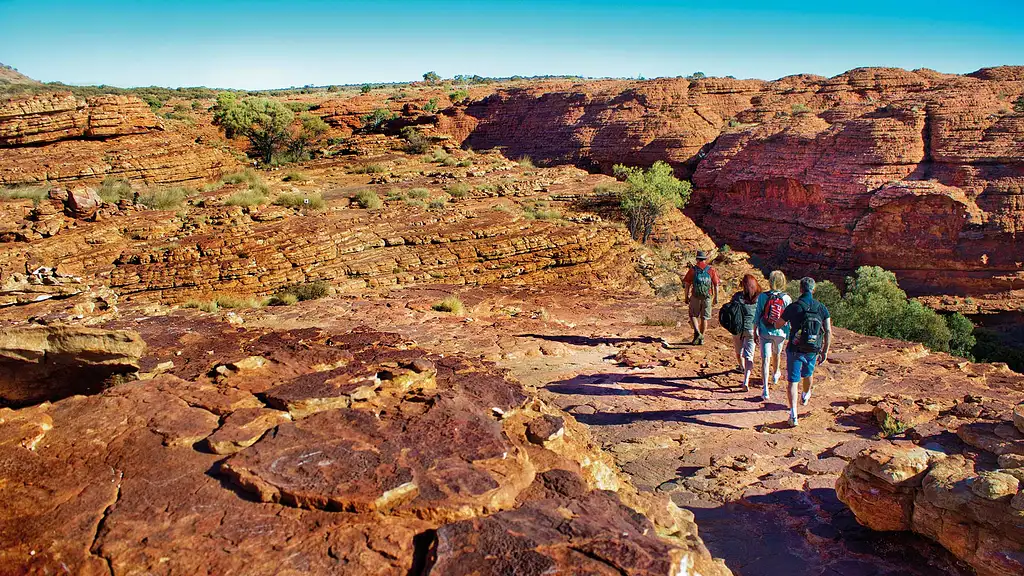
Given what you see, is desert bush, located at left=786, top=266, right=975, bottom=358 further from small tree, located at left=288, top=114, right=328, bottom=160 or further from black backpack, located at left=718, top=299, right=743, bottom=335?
small tree, located at left=288, top=114, right=328, bottom=160

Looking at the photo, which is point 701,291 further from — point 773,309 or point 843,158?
point 843,158

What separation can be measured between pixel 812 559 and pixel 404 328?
6.32 metres

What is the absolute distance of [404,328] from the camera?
29.1 feet

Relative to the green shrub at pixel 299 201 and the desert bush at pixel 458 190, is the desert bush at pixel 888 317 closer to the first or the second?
the desert bush at pixel 458 190

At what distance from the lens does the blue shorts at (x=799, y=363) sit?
569 centimetres

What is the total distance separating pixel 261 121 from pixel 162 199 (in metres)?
14.2

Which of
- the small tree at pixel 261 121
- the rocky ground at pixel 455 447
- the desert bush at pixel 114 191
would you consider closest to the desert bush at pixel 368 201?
the desert bush at pixel 114 191

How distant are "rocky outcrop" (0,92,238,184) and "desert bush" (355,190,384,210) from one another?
592 centimetres

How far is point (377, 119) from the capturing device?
40625mm

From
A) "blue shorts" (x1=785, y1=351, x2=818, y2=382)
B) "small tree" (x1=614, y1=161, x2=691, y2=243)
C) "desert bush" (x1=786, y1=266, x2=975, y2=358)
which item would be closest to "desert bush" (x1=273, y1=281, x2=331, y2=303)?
"blue shorts" (x1=785, y1=351, x2=818, y2=382)

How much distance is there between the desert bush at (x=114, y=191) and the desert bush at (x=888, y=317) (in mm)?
19560

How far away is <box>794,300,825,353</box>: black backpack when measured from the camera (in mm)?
5621

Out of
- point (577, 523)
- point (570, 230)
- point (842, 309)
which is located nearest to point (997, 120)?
point (842, 309)

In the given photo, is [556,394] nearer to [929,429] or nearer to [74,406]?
[929,429]
